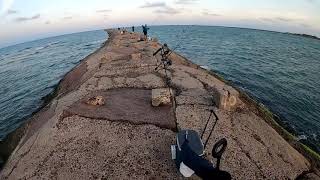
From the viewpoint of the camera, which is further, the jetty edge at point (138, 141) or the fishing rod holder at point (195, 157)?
the jetty edge at point (138, 141)

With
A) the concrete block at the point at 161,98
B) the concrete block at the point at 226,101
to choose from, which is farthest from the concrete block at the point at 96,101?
the concrete block at the point at 226,101

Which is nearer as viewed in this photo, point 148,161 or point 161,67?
point 148,161

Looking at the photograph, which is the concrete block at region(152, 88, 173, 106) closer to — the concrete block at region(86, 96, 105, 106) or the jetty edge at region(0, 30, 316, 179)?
the jetty edge at region(0, 30, 316, 179)

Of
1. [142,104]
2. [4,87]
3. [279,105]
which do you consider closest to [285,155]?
[142,104]

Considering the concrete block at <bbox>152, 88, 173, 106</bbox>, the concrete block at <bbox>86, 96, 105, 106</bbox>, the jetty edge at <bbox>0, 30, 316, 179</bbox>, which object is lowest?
the jetty edge at <bbox>0, 30, 316, 179</bbox>

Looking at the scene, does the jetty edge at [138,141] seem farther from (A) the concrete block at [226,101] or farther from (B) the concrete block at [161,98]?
(B) the concrete block at [161,98]

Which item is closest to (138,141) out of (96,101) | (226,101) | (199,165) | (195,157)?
(195,157)

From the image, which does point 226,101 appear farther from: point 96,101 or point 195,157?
point 96,101

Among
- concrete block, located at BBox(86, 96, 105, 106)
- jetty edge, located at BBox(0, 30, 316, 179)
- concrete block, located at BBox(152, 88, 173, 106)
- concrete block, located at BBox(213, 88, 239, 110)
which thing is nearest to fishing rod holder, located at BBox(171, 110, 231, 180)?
jetty edge, located at BBox(0, 30, 316, 179)

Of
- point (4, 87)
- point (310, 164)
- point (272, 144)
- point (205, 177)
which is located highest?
point (205, 177)

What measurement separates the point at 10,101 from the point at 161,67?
1533 cm

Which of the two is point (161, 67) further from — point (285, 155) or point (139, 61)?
point (285, 155)

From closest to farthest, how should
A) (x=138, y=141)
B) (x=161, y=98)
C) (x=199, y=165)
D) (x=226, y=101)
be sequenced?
(x=199, y=165) < (x=138, y=141) < (x=226, y=101) < (x=161, y=98)

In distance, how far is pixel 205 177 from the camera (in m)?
6.26
